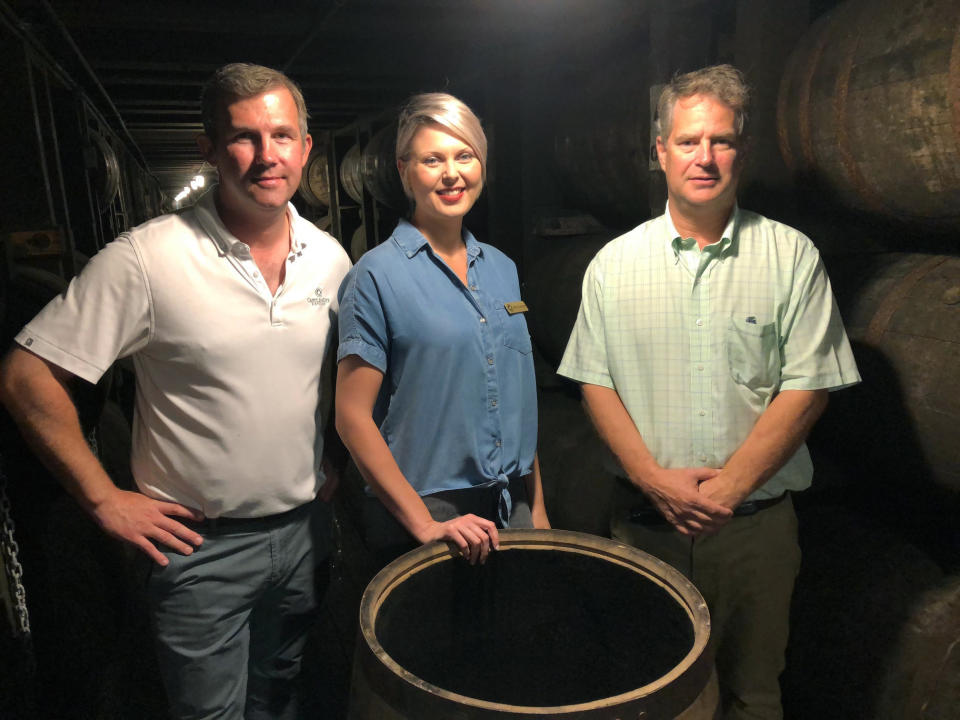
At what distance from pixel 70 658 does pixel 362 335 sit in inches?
73.2

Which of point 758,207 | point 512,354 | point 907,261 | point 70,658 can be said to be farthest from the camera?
point 758,207

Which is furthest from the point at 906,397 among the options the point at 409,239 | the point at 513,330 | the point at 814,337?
the point at 409,239

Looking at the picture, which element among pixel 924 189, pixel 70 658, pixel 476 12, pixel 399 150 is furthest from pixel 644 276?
pixel 476 12

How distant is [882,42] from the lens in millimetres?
2047

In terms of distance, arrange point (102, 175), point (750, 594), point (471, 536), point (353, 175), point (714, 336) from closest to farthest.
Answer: point (471, 536) < point (714, 336) < point (750, 594) < point (102, 175) < point (353, 175)

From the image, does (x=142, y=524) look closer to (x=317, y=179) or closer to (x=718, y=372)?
(x=718, y=372)

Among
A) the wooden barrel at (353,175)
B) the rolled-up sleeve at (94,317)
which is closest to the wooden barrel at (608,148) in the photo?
the rolled-up sleeve at (94,317)

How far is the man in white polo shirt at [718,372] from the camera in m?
1.79

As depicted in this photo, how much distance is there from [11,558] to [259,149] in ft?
4.87

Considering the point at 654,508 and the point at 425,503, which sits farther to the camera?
the point at 654,508

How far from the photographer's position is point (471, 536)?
4.84ft

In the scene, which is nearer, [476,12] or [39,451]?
[39,451]

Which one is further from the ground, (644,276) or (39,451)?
(644,276)

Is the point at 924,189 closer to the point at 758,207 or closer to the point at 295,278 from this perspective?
the point at 758,207
